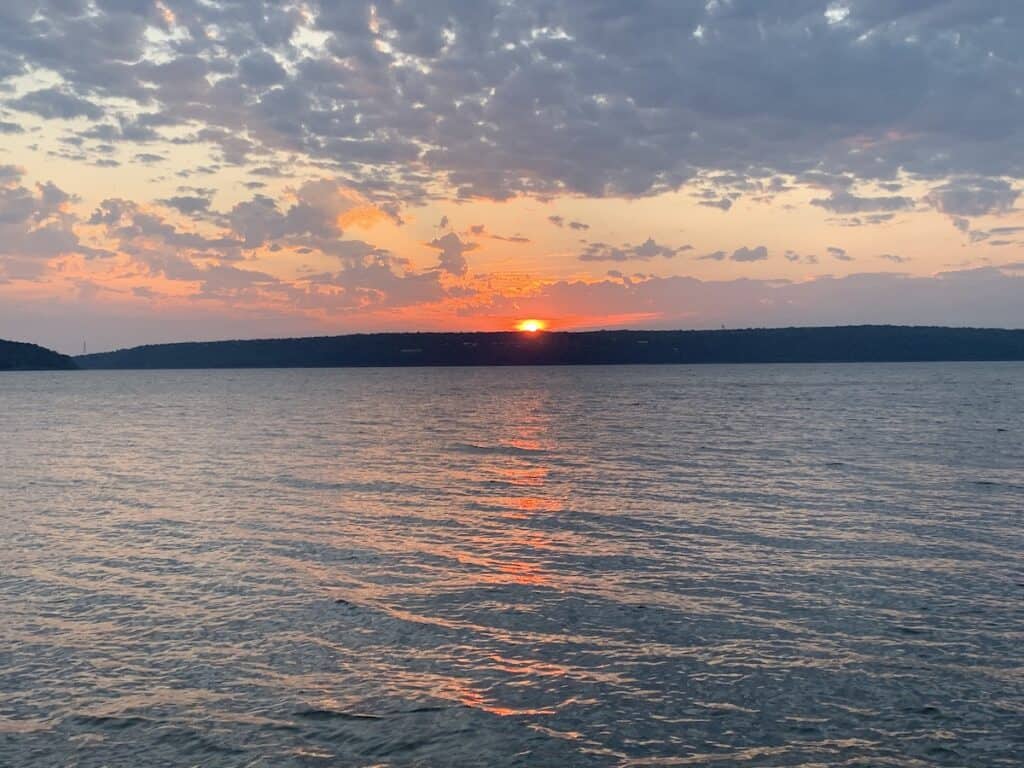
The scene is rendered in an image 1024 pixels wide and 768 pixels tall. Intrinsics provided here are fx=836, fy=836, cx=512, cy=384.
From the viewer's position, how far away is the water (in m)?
12.4

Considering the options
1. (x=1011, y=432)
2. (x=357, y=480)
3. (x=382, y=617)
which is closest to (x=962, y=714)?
(x=382, y=617)

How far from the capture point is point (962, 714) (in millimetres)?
12930

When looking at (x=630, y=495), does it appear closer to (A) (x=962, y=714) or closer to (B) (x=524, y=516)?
(B) (x=524, y=516)

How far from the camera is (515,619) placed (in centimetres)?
1798

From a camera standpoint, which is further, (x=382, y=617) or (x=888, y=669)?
(x=382, y=617)

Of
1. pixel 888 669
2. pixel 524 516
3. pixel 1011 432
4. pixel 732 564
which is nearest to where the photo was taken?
pixel 888 669

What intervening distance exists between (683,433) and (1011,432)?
25121mm

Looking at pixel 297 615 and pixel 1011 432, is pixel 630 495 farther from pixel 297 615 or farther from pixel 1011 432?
pixel 1011 432

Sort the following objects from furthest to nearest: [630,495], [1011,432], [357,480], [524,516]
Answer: [1011,432] < [357,480] < [630,495] < [524,516]

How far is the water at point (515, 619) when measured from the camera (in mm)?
12422

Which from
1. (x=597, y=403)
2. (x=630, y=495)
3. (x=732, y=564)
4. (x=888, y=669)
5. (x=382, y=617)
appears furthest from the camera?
(x=597, y=403)

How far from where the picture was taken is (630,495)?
3594 cm

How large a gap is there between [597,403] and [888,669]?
110 meters

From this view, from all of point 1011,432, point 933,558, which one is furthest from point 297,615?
point 1011,432
